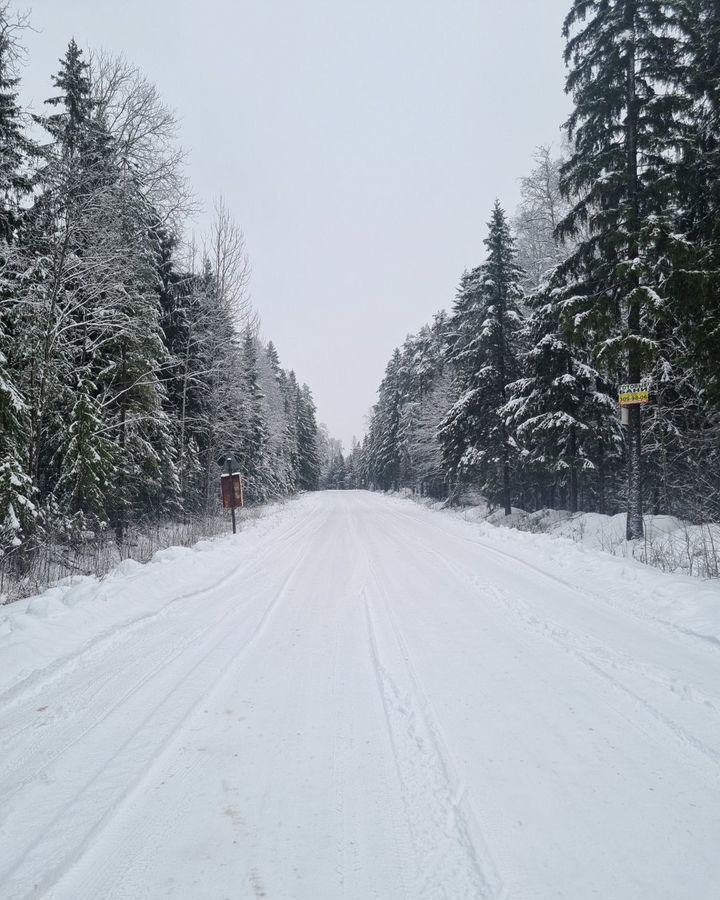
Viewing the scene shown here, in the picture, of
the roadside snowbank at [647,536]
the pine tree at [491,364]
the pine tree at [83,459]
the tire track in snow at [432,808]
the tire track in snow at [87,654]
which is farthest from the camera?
the pine tree at [491,364]

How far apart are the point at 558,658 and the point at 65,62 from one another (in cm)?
1492

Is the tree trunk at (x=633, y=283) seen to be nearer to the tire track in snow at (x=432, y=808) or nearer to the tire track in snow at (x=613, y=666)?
the tire track in snow at (x=613, y=666)

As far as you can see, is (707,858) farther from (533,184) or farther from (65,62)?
(533,184)

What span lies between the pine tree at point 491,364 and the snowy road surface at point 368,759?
42.7 feet

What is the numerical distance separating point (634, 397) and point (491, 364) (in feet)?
31.2

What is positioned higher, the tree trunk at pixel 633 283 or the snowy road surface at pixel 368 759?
the tree trunk at pixel 633 283

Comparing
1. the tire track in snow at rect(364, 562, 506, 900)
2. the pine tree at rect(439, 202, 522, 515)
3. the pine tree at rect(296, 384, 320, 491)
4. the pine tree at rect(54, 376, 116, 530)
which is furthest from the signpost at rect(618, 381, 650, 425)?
the pine tree at rect(296, 384, 320, 491)

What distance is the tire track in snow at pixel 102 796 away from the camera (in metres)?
1.93

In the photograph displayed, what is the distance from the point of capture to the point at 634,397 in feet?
30.2

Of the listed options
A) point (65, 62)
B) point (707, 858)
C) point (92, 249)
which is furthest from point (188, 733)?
point (65, 62)

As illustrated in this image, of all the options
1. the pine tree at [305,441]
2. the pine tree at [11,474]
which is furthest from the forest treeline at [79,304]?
the pine tree at [305,441]

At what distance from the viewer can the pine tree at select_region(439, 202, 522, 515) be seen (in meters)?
17.6

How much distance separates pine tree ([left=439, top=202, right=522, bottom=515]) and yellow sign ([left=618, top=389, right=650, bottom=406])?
7270mm

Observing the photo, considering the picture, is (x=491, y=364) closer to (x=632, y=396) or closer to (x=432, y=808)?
(x=632, y=396)
